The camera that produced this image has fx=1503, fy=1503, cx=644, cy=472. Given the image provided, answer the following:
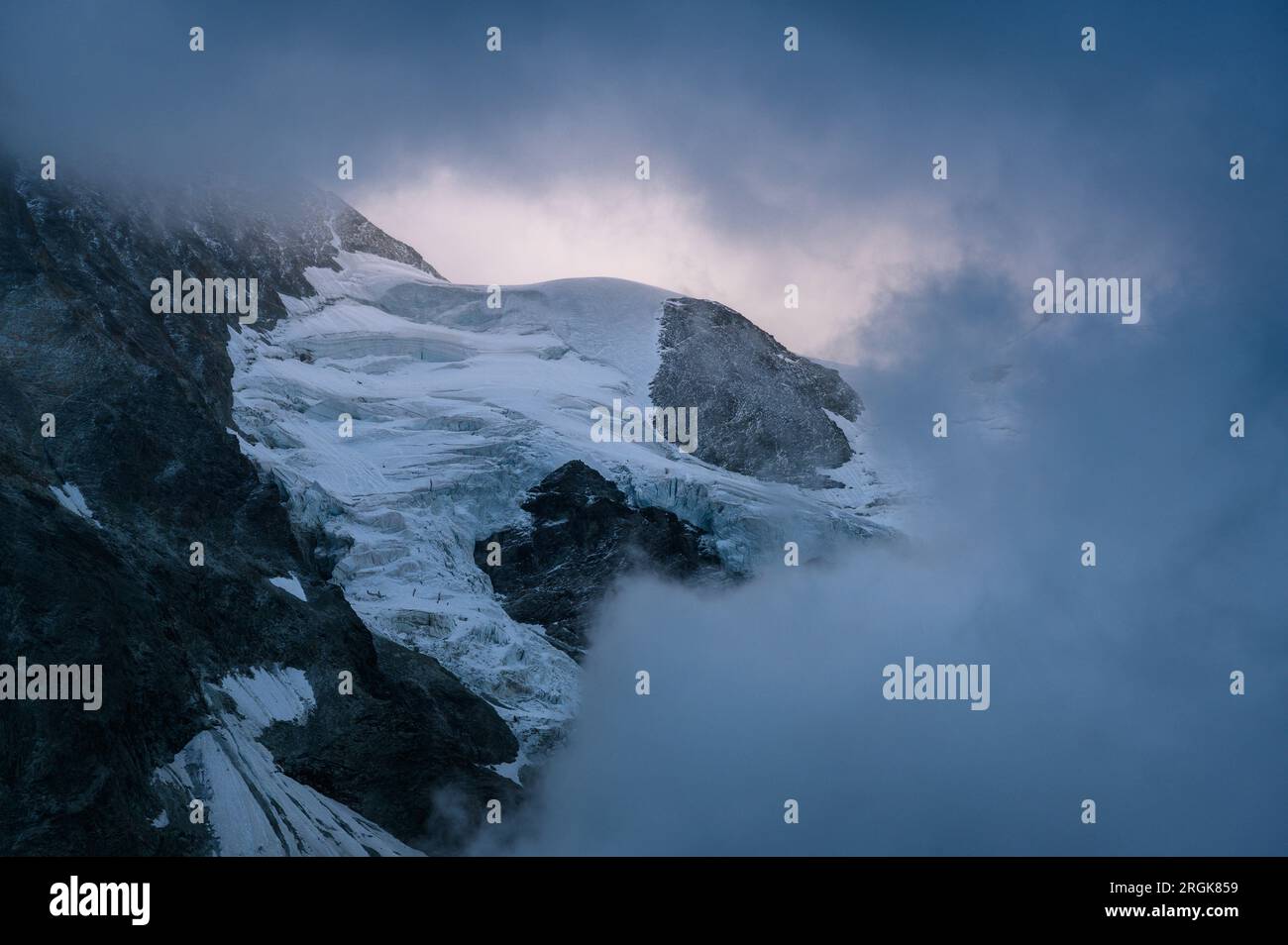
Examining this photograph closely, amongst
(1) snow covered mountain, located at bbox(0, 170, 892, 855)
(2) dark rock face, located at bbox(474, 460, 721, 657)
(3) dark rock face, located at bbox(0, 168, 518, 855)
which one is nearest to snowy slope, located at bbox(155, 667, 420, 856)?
(1) snow covered mountain, located at bbox(0, 170, 892, 855)

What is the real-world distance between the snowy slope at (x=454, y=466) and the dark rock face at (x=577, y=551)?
73.3 inches

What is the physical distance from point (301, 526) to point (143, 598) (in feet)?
109

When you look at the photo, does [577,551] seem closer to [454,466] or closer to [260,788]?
[454,466]

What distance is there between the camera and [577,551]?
161500mm

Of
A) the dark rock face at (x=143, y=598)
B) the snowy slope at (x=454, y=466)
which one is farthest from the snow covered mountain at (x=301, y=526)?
the snowy slope at (x=454, y=466)

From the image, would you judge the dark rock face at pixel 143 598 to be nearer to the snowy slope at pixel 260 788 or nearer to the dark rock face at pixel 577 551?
the snowy slope at pixel 260 788

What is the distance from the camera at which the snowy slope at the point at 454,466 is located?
138625 millimetres

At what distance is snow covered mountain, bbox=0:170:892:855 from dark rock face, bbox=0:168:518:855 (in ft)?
0.86

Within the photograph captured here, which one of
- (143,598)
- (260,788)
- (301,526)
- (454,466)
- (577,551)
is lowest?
(260,788)

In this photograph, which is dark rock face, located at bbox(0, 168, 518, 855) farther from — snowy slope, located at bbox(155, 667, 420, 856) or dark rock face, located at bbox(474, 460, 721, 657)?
dark rock face, located at bbox(474, 460, 721, 657)

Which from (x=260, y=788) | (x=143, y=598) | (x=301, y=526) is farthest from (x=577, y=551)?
(x=260, y=788)

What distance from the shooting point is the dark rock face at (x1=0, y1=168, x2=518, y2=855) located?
93.6 m
